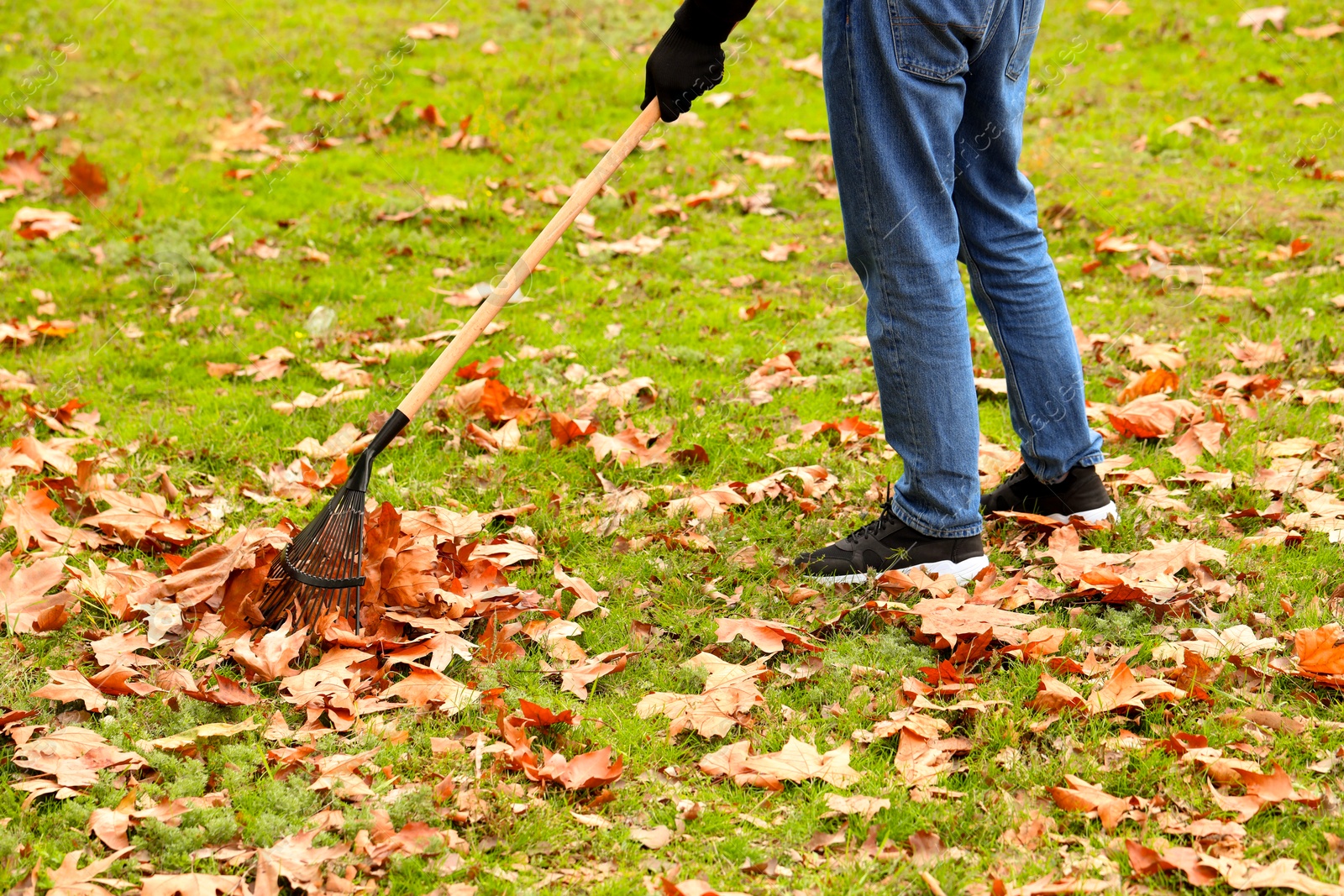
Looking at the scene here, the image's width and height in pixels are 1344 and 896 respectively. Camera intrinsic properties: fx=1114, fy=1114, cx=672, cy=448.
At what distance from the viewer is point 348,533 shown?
2.71 m

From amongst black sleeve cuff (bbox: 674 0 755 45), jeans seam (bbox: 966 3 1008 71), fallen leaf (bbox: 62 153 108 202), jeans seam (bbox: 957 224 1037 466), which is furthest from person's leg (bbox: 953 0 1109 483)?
fallen leaf (bbox: 62 153 108 202)

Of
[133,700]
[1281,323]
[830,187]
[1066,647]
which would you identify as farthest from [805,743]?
[830,187]

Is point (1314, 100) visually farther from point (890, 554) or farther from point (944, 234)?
point (890, 554)

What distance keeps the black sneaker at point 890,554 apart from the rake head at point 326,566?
1.17 meters

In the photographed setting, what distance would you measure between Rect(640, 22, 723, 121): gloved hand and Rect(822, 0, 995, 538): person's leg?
11.7 inches

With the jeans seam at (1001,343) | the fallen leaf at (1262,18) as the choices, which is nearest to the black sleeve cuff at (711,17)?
the jeans seam at (1001,343)

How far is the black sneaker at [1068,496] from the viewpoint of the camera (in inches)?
123

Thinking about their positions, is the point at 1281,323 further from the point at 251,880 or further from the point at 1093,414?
the point at 251,880

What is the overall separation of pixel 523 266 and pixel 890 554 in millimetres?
1202

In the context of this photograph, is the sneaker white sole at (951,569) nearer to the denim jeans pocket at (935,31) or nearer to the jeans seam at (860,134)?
the jeans seam at (860,134)

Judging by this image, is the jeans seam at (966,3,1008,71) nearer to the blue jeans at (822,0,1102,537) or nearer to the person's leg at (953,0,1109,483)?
the blue jeans at (822,0,1102,537)

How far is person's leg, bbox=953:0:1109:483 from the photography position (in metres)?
2.75

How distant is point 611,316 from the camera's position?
4855 millimetres

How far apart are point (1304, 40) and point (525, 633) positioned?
7815mm
